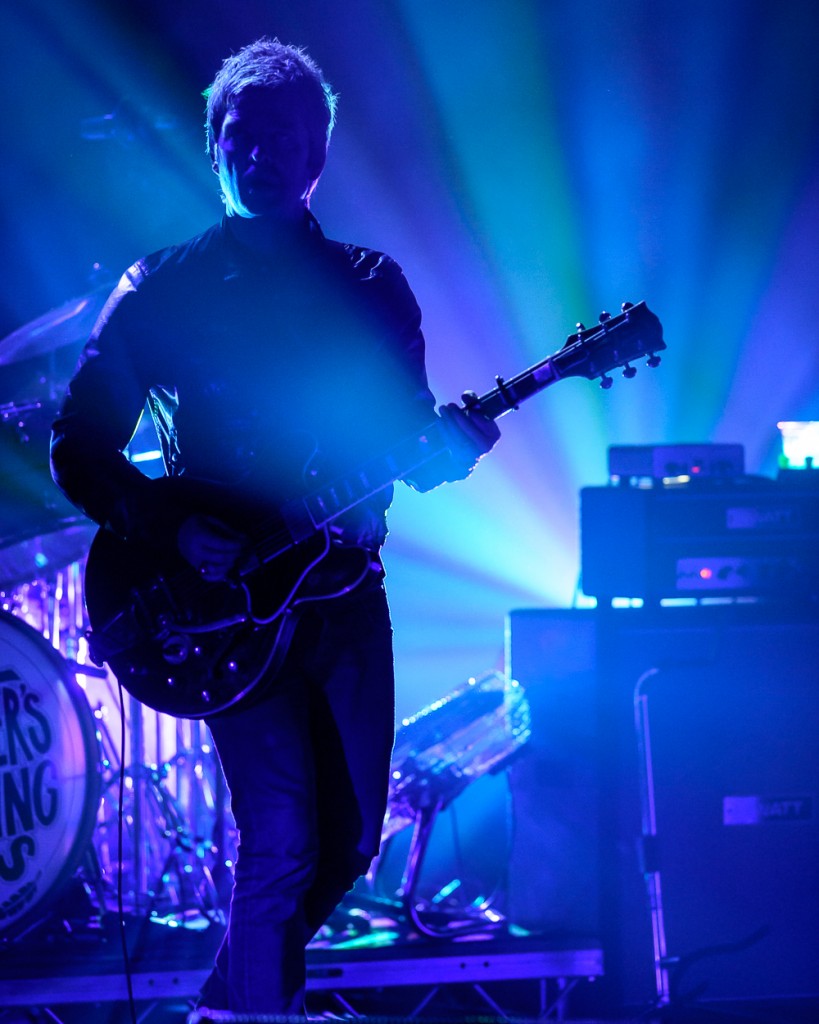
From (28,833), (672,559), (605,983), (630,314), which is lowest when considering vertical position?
(605,983)

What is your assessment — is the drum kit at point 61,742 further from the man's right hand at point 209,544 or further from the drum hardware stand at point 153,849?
the man's right hand at point 209,544

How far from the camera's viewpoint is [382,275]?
7.11ft

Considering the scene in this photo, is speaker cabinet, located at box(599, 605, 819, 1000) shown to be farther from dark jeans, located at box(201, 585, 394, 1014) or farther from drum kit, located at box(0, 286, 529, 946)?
dark jeans, located at box(201, 585, 394, 1014)

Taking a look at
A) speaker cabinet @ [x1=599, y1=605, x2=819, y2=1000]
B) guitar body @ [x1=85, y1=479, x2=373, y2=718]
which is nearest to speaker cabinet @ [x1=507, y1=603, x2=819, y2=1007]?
speaker cabinet @ [x1=599, y1=605, x2=819, y2=1000]

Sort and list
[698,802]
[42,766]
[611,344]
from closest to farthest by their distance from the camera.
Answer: [611,344] < [42,766] < [698,802]

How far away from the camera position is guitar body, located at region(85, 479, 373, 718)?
1.90 meters

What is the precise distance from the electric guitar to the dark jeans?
56 mm

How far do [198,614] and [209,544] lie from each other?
0.15m

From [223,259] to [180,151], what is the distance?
2.42m

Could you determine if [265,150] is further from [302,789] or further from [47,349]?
[47,349]

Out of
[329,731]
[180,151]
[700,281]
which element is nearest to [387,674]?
[329,731]

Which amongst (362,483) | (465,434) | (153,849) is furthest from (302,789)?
(153,849)

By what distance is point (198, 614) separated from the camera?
1.96 m

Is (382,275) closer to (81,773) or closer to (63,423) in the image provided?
(63,423)
